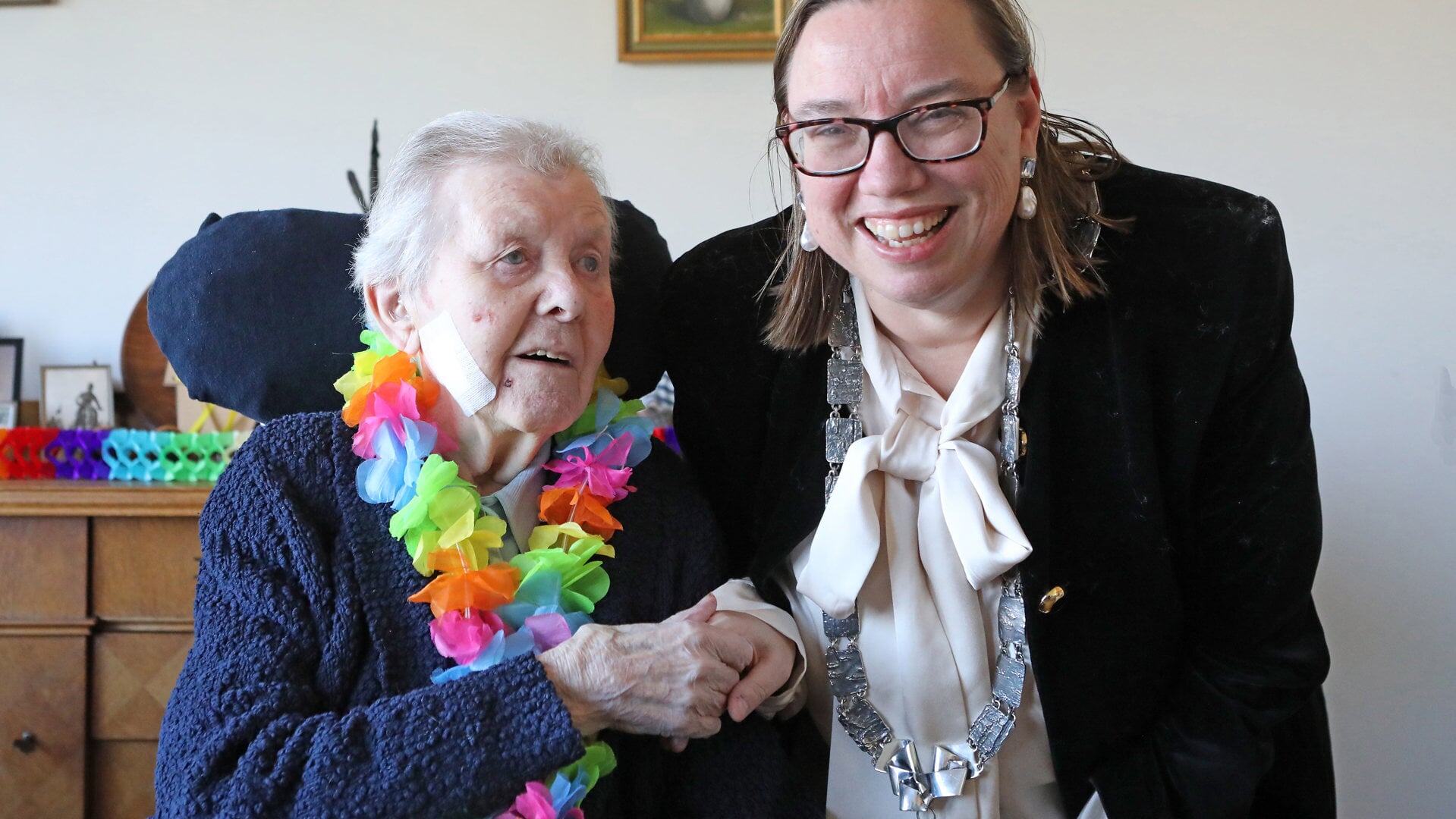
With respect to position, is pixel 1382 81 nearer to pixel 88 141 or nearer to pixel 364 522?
pixel 364 522

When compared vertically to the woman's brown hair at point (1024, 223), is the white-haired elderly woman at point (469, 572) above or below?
below

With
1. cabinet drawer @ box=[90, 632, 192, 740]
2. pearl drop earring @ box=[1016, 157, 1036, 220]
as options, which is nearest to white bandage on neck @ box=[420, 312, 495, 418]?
pearl drop earring @ box=[1016, 157, 1036, 220]

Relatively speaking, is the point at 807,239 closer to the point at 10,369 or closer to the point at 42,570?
the point at 42,570

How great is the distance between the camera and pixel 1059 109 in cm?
244

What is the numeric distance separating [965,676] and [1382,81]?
1805 mm

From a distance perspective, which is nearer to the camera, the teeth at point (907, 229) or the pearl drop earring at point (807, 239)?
the teeth at point (907, 229)

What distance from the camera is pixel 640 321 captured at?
164 centimetres

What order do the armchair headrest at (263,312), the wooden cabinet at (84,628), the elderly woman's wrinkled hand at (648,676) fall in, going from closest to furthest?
the elderly woman's wrinkled hand at (648,676) < the armchair headrest at (263,312) < the wooden cabinet at (84,628)

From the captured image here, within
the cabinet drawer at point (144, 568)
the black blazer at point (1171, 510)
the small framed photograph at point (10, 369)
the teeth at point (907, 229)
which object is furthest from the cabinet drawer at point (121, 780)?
the teeth at point (907, 229)

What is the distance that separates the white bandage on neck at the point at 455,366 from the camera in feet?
4.31

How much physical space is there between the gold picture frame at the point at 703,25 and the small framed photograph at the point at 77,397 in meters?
1.43

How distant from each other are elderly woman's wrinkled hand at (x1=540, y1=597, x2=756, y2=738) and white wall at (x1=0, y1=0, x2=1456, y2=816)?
132 cm

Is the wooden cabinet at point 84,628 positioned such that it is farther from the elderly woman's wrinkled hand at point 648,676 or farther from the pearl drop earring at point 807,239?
the pearl drop earring at point 807,239

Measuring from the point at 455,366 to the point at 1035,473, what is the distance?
28.5 inches
